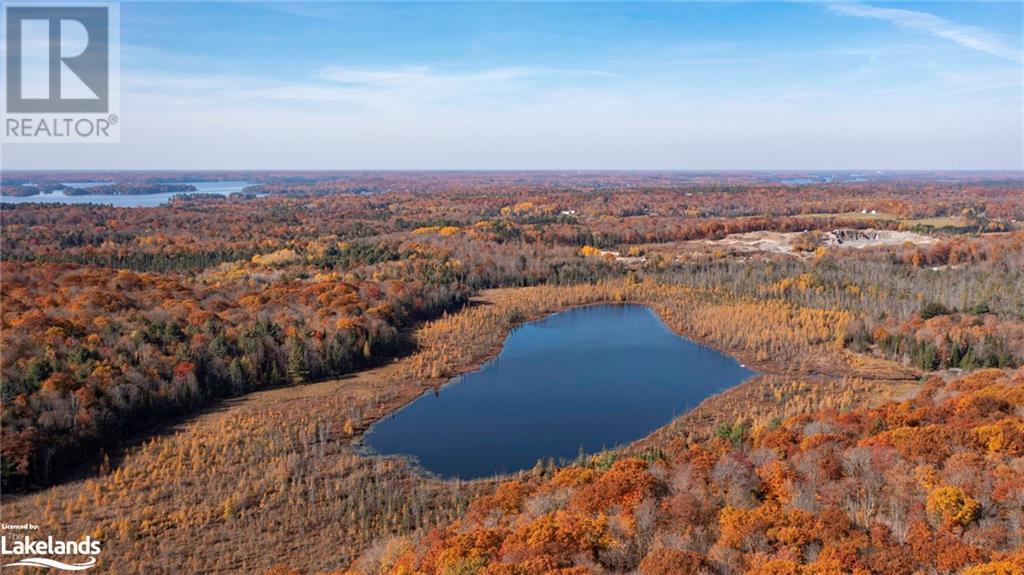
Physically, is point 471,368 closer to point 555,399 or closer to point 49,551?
point 555,399

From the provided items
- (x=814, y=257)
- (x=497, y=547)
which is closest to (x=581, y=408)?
(x=497, y=547)

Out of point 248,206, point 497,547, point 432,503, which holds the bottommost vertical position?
point 432,503

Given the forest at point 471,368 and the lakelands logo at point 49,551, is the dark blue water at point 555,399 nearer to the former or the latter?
the forest at point 471,368

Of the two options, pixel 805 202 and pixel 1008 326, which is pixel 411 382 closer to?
pixel 1008 326

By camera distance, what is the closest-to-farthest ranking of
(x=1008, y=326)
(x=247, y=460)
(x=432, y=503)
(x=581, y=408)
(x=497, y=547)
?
(x=497, y=547), (x=432, y=503), (x=247, y=460), (x=581, y=408), (x=1008, y=326)

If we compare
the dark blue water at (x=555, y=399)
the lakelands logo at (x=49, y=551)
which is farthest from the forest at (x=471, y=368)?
the dark blue water at (x=555, y=399)

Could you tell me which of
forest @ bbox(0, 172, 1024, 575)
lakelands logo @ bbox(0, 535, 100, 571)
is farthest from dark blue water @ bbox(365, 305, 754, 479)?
lakelands logo @ bbox(0, 535, 100, 571)
